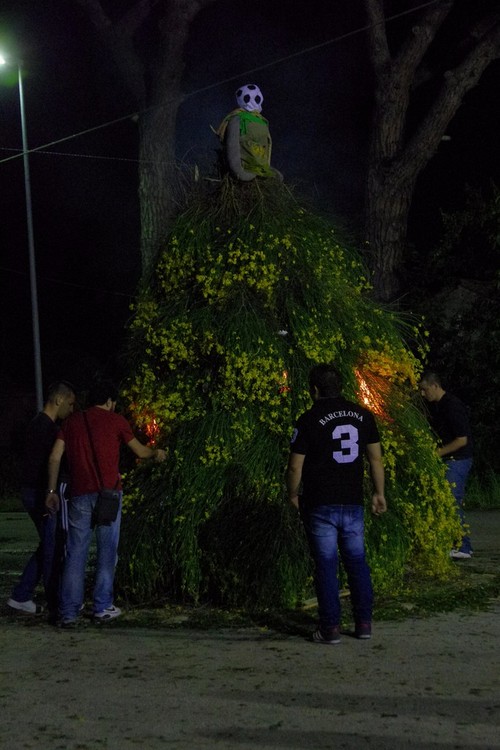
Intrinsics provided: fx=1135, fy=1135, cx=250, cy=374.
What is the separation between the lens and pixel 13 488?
20.5m

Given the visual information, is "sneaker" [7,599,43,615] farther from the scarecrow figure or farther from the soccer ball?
the soccer ball

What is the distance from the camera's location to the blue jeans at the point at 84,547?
7453mm

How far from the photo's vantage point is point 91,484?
7473 millimetres

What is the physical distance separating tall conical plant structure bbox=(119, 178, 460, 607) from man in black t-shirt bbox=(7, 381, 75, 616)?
0.50 meters

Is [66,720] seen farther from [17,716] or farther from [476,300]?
[476,300]

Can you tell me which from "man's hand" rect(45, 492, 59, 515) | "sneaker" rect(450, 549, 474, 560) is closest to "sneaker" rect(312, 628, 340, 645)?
"man's hand" rect(45, 492, 59, 515)

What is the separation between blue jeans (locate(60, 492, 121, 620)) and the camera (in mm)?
7453

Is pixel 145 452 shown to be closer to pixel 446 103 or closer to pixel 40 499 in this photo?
pixel 40 499

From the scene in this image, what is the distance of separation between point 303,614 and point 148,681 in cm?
190

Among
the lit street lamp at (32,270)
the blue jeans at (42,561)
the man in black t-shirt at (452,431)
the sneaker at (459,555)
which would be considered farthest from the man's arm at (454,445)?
the lit street lamp at (32,270)

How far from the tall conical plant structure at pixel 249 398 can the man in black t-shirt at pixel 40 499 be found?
498 mm

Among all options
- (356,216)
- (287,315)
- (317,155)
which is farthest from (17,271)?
(287,315)

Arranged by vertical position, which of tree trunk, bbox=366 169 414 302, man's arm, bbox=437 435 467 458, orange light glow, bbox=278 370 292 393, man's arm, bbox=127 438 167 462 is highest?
tree trunk, bbox=366 169 414 302

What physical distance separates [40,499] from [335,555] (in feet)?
7.77
